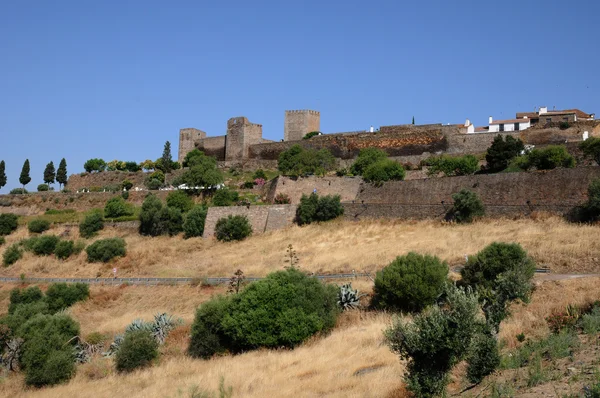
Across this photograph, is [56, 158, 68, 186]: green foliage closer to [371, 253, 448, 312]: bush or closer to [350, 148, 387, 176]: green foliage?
[350, 148, 387, 176]: green foliage

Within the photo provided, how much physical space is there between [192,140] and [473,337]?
4613cm

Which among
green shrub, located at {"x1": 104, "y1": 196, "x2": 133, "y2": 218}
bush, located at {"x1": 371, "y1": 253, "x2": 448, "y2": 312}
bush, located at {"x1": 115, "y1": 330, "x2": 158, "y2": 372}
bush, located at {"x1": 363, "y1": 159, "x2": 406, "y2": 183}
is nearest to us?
bush, located at {"x1": 115, "y1": 330, "x2": 158, "y2": 372}

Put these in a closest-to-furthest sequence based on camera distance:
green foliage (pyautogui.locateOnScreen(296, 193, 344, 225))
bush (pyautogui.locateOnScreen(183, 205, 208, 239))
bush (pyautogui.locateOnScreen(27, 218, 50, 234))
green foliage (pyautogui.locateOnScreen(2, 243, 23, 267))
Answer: green foliage (pyautogui.locateOnScreen(296, 193, 344, 225)) → bush (pyautogui.locateOnScreen(183, 205, 208, 239)) → green foliage (pyautogui.locateOnScreen(2, 243, 23, 267)) → bush (pyautogui.locateOnScreen(27, 218, 50, 234))

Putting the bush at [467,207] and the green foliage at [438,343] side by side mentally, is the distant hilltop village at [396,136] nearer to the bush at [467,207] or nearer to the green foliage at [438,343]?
the bush at [467,207]

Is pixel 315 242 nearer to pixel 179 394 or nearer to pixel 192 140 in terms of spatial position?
pixel 179 394

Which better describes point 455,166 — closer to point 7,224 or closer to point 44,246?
→ point 44,246

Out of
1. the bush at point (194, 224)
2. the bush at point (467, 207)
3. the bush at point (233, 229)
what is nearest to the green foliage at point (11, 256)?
the bush at point (194, 224)

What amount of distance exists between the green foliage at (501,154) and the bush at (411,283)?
15.1m

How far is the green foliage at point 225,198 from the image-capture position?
35062 mm

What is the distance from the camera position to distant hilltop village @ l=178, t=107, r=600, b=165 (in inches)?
1446

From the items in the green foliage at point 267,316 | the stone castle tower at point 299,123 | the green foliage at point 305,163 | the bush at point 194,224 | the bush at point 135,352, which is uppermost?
the stone castle tower at point 299,123

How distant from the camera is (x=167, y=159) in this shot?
165ft

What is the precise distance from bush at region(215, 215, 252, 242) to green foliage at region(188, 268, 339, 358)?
12.5m

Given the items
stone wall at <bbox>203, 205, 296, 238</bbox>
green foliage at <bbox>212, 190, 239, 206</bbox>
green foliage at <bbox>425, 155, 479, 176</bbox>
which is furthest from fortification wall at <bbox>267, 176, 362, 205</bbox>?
green foliage at <bbox>425, 155, 479, 176</bbox>
